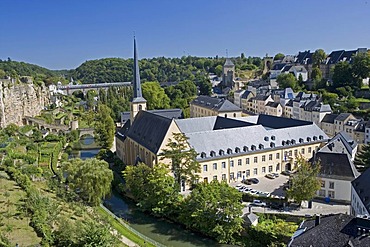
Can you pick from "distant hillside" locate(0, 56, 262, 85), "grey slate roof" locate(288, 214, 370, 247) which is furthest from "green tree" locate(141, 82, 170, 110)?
"grey slate roof" locate(288, 214, 370, 247)

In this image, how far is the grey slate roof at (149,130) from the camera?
3262 centimetres

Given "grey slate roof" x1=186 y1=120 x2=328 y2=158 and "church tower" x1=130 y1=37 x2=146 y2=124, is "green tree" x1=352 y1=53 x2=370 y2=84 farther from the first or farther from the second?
"church tower" x1=130 y1=37 x2=146 y2=124

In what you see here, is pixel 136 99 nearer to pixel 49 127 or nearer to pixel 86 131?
pixel 86 131

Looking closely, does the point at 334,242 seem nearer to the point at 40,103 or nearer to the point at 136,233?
the point at 136,233

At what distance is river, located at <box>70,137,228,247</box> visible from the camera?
23516mm

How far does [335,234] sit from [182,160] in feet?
54.7

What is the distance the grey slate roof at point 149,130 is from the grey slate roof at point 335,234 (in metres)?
17.8

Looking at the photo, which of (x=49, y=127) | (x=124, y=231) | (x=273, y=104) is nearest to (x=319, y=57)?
(x=273, y=104)

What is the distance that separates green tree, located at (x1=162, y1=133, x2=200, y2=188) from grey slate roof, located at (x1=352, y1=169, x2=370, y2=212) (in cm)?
1237

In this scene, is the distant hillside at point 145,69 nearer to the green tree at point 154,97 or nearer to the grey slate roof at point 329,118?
the green tree at point 154,97

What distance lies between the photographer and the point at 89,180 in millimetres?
25688

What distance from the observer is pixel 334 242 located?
1529 centimetres

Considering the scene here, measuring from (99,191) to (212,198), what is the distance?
8861 millimetres

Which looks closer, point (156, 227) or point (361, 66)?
point (156, 227)
